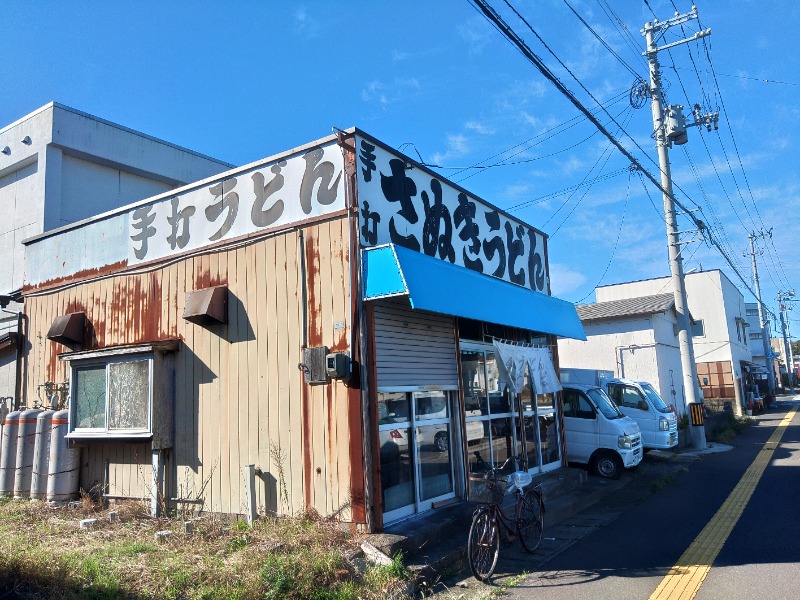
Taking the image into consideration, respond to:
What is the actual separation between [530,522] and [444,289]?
3348 mm

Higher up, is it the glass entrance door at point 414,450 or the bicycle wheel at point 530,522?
the glass entrance door at point 414,450

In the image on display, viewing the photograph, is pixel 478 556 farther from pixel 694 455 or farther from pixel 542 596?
pixel 694 455

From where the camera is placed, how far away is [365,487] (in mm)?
7043

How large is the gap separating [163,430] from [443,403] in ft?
14.0

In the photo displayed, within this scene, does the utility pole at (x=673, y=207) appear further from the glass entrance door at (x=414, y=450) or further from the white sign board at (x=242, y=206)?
the white sign board at (x=242, y=206)

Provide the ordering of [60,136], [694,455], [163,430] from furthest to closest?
1. [694,455]
2. [60,136]
3. [163,430]

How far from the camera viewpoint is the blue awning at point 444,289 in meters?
7.25

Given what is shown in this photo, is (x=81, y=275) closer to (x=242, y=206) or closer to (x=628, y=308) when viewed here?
(x=242, y=206)

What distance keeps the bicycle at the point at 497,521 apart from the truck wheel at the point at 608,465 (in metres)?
5.54

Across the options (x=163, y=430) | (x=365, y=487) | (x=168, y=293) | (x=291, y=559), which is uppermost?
(x=168, y=293)

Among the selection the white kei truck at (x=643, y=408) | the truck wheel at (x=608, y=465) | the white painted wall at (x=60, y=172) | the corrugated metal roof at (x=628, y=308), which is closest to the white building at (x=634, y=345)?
the corrugated metal roof at (x=628, y=308)

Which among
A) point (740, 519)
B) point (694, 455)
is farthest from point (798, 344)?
point (740, 519)

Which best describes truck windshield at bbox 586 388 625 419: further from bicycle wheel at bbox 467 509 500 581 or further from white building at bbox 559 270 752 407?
white building at bbox 559 270 752 407

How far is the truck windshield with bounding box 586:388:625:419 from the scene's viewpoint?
13953 mm
